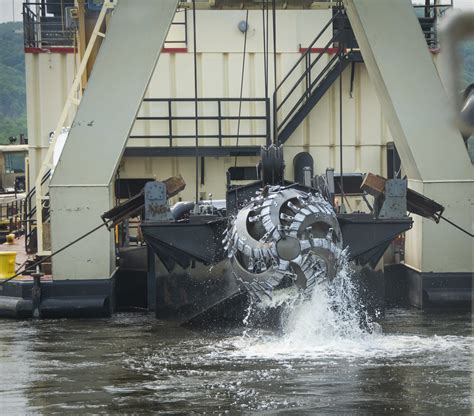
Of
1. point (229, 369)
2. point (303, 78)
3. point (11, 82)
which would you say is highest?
point (11, 82)

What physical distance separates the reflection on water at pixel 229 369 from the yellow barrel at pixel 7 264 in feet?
5.25

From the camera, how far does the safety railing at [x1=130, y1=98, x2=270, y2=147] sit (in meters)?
19.4

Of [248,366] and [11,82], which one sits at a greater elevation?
[11,82]

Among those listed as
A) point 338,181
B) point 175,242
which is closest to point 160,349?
point 175,242

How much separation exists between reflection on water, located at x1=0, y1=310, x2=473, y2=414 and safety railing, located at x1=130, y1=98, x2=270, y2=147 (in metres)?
5.55

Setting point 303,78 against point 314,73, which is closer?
point 303,78

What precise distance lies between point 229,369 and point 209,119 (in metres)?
9.14

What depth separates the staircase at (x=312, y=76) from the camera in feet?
63.9

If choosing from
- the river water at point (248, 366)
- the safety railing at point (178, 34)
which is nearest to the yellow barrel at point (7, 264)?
the river water at point (248, 366)

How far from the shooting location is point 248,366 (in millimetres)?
11055

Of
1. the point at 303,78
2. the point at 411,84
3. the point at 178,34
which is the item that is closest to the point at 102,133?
the point at 411,84

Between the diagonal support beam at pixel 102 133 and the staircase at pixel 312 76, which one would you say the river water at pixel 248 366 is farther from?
the staircase at pixel 312 76

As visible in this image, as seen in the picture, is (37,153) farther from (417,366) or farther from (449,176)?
(417,366)

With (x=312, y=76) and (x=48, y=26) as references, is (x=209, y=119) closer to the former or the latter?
(x=312, y=76)
